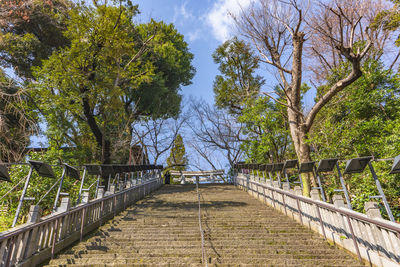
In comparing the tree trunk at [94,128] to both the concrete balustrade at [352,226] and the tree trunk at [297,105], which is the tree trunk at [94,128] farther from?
the tree trunk at [297,105]

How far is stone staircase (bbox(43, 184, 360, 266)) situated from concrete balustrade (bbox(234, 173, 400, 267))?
0.23 meters

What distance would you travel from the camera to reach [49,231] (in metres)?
3.96

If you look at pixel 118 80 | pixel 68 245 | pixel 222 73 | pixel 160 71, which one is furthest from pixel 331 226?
pixel 222 73

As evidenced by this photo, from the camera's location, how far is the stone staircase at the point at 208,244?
3570 millimetres

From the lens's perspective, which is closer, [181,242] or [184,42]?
[181,242]

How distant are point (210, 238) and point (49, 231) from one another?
130 inches

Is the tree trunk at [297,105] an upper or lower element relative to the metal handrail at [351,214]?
upper

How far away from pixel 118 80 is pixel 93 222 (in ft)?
22.5

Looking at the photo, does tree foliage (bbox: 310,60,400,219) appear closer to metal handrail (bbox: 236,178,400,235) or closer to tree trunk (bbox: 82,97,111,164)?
metal handrail (bbox: 236,178,400,235)

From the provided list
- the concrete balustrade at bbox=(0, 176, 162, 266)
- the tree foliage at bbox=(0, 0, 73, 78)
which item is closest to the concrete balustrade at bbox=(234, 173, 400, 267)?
the concrete balustrade at bbox=(0, 176, 162, 266)

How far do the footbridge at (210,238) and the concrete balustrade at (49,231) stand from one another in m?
0.01

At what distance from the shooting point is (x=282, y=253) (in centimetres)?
389

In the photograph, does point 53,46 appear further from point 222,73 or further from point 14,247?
point 14,247

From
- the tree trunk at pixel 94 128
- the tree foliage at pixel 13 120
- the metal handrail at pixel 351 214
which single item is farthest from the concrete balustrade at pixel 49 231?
the metal handrail at pixel 351 214
